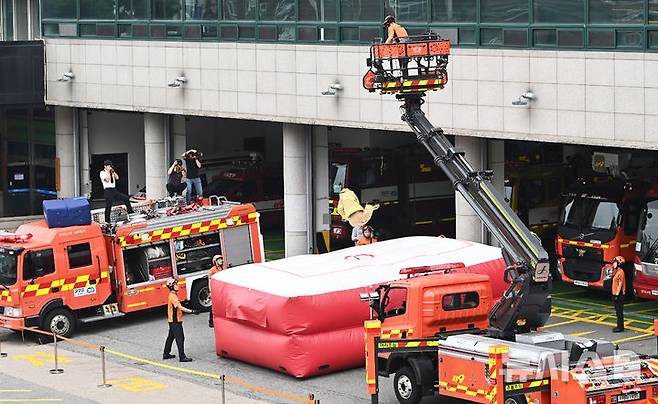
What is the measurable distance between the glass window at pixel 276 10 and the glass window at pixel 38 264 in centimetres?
1082

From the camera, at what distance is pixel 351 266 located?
25.9m

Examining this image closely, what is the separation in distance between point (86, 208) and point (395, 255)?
6828 mm

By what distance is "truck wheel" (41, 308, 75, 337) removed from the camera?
28.6 meters

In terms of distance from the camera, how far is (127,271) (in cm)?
2966

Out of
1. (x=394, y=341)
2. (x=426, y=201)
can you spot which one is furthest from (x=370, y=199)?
(x=394, y=341)

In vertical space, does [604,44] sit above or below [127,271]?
above

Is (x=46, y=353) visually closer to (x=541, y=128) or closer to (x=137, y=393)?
(x=137, y=393)

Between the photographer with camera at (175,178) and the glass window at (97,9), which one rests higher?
the glass window at (97,9)

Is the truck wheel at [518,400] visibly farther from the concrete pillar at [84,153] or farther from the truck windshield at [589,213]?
the concrete pillar at [84,153]

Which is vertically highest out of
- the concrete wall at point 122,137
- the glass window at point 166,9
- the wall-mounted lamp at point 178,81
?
the glass window at point 166,9

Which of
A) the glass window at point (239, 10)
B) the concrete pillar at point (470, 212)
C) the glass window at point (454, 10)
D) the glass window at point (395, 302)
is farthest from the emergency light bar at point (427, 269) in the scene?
the glass window at point (239, 10)

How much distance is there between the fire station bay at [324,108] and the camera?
29172mm

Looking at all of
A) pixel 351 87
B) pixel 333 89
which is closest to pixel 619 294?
pixel 351 87

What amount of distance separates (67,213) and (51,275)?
4.49ft
